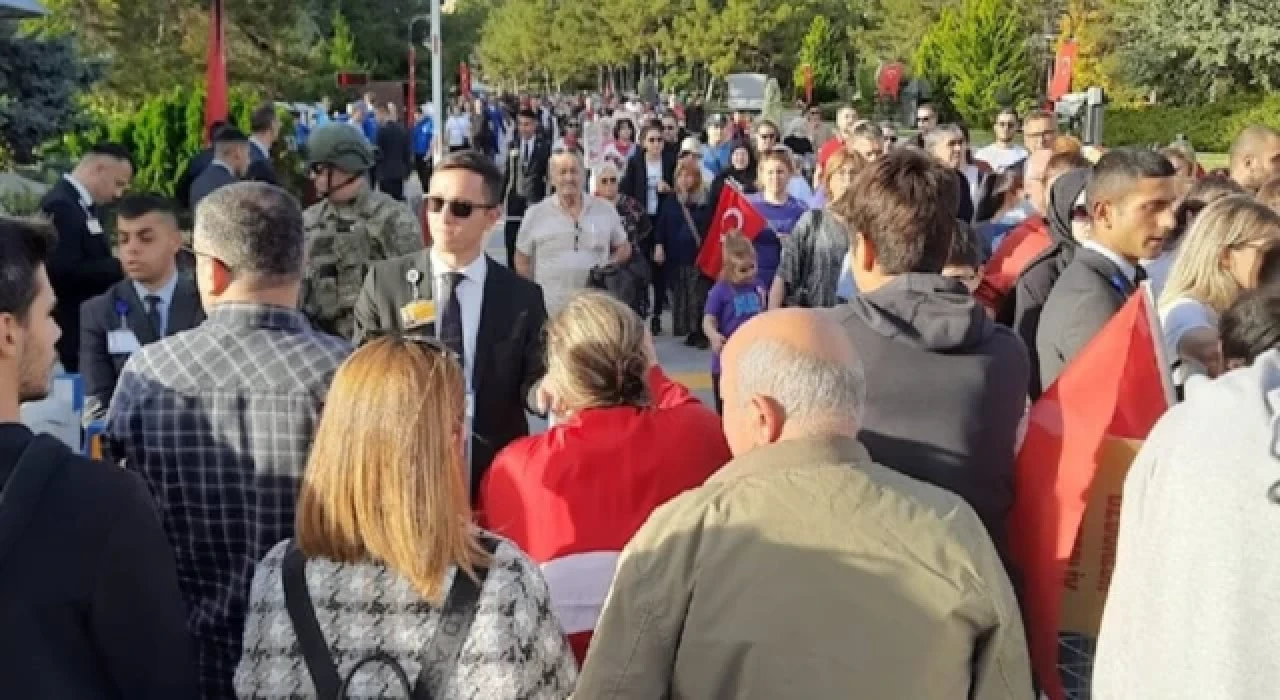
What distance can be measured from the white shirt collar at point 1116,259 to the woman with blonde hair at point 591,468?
1700mm

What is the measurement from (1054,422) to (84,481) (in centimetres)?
223

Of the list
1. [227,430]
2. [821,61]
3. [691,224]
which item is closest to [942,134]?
[691,224]

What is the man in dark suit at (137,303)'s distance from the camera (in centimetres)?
494

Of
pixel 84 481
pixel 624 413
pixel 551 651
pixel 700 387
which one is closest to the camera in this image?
pixel 84 481

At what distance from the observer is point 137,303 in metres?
5.23

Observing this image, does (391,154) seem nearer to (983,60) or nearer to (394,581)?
(394,581)

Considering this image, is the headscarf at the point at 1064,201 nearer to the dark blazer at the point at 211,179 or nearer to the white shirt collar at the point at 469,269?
the white shirt collar at the point at 469,269

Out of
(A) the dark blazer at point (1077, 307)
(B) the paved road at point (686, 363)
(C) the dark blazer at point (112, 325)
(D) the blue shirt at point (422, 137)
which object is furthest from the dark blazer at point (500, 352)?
(D) the blue shirt at point (422, 137)

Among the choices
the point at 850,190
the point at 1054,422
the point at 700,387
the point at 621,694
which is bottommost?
the point at 700,387

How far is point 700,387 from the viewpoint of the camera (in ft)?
32.9

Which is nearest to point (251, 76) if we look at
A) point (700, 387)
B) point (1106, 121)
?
point (700, 387)

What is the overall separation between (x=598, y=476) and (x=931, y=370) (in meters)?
0.83

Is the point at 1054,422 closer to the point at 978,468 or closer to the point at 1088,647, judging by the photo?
the point at 978,468

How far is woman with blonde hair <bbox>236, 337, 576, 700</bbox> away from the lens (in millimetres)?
2395
